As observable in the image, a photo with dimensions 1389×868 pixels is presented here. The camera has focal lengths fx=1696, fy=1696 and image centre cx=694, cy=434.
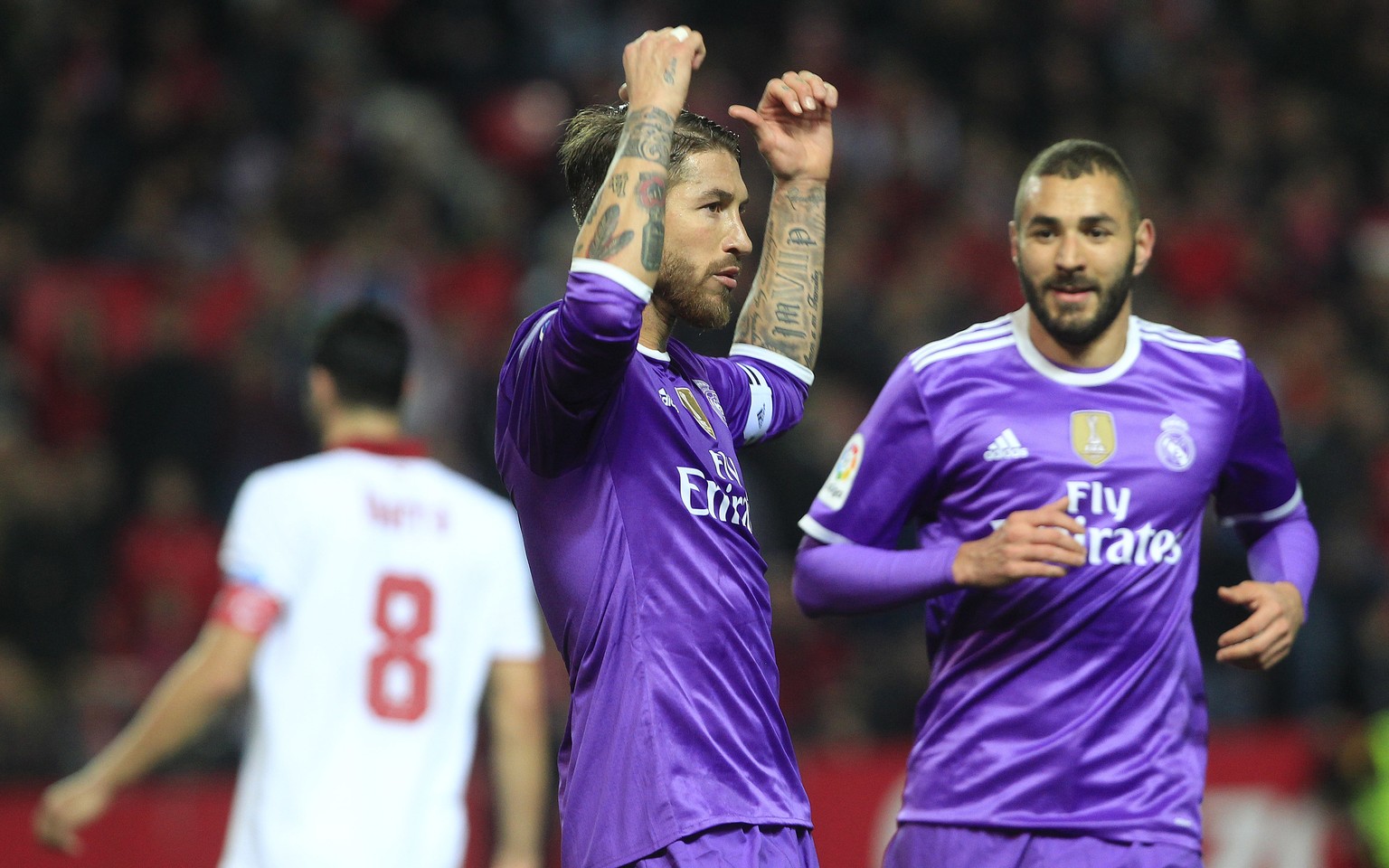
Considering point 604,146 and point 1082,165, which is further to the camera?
point 1082,165

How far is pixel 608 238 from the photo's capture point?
9.66 feet

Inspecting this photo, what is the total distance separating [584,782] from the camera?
3148mm

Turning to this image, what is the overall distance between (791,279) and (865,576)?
2.48ft

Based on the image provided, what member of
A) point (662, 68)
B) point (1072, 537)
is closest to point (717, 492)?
point (662, 68)

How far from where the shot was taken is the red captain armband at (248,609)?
4.23 m

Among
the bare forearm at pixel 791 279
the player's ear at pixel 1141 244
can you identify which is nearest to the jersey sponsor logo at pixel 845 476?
the bare forearm at pixel 791 279

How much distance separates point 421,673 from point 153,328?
220 inches

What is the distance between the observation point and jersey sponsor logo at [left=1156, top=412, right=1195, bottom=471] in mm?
4117

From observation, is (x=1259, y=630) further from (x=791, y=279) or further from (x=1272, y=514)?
(x=791, y=279)

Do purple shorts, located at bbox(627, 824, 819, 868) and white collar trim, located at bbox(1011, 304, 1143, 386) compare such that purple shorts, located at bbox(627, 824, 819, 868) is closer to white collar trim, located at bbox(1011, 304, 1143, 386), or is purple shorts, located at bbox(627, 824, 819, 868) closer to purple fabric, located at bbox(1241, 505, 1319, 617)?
white collar trim, located at bbox(1011, 304, 1143, 386)

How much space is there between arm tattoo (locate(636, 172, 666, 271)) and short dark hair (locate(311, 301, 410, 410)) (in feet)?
5.78

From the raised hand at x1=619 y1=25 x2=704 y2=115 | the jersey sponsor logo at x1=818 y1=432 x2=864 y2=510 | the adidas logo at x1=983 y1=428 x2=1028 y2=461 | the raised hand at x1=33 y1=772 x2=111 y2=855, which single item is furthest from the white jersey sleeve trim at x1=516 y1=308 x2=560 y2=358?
the raised hand at x1=33 y1=772 x2=111 y2=855

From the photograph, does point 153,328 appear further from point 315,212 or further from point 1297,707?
point 1297,707

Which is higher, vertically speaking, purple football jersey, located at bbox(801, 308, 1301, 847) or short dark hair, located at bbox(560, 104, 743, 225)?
short dark hair, located at bbox(560, 104, 743, 225)
